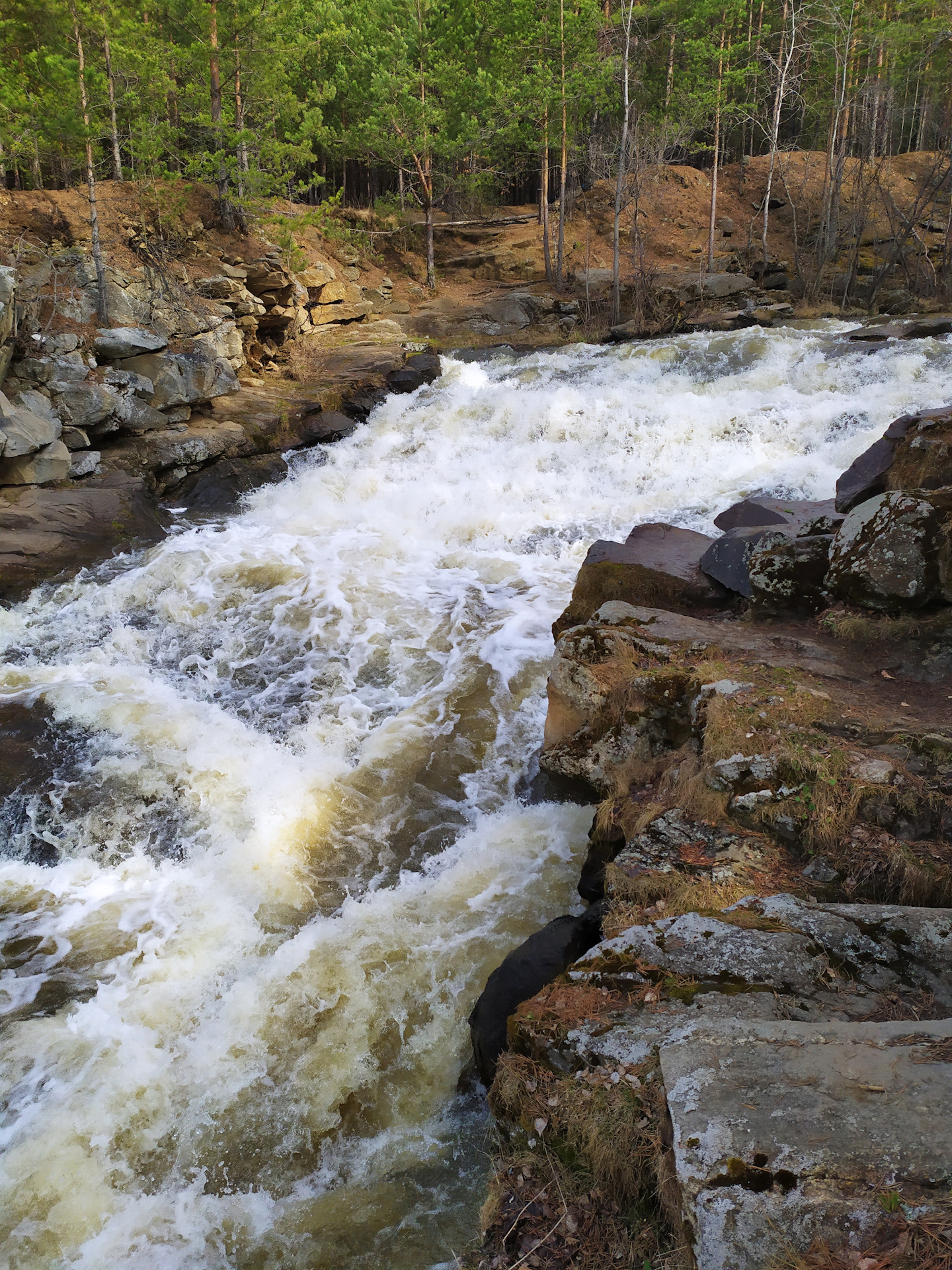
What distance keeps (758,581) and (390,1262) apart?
549 cm

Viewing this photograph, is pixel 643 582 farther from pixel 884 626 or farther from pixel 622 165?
pixel 622 165

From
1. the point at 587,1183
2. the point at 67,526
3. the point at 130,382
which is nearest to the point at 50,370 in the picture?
the point at 130,382

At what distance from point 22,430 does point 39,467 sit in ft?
1.94

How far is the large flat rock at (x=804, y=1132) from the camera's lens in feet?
6.39

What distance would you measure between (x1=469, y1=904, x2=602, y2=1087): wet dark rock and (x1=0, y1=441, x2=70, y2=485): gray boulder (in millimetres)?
10927

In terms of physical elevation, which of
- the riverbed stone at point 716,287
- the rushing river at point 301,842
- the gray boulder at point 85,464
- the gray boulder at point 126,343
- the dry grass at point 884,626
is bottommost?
the rushing river at point 301,842

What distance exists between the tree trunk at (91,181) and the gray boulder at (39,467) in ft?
13.9

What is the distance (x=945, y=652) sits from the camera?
526cm

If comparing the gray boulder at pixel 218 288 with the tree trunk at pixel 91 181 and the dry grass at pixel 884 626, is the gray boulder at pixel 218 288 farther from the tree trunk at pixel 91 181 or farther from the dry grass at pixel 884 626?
the dry grass at pixel 884 626

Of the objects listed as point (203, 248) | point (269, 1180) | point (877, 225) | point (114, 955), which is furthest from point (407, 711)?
point (877, 225)

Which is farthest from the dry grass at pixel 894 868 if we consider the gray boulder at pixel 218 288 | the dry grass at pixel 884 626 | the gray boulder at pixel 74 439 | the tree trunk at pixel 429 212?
the tree trunk at pixel 429 212

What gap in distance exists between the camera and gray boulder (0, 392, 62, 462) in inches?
431

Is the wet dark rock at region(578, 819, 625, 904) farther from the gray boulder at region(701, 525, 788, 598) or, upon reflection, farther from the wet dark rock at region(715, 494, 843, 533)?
the wet dark rock at region(715, 494, 843, 533)

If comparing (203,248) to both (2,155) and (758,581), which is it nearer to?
(2,155)
